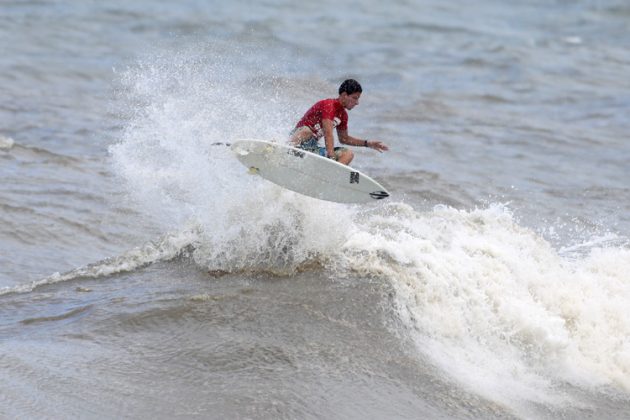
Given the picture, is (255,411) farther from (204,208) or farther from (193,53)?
(193,53)

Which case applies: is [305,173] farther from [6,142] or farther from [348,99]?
[6,142]

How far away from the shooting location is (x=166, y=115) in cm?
1216

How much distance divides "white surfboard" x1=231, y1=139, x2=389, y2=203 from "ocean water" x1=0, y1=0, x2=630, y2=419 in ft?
1.05

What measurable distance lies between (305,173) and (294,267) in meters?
1.01

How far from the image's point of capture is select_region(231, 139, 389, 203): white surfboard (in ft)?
31.5

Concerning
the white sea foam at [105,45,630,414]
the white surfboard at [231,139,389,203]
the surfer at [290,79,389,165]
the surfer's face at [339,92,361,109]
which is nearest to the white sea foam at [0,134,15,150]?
the white sea foam at [105,45,630,414]

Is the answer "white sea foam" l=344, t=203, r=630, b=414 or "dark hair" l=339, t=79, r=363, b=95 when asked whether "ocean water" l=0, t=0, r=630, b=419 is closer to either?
"white sea foam" l=344, t=203, r=630, b=414

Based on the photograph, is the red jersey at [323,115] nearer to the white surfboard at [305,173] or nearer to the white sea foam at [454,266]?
the white surfboard at [305,173]

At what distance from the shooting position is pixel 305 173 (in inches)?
380

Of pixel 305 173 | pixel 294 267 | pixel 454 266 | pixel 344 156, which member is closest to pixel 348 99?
pixel 344 156

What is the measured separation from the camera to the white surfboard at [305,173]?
9.59m

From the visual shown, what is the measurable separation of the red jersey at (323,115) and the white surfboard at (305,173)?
49 cm

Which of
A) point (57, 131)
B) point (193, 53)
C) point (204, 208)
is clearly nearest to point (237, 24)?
point (193, 53)

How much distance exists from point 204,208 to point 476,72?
693 inches
